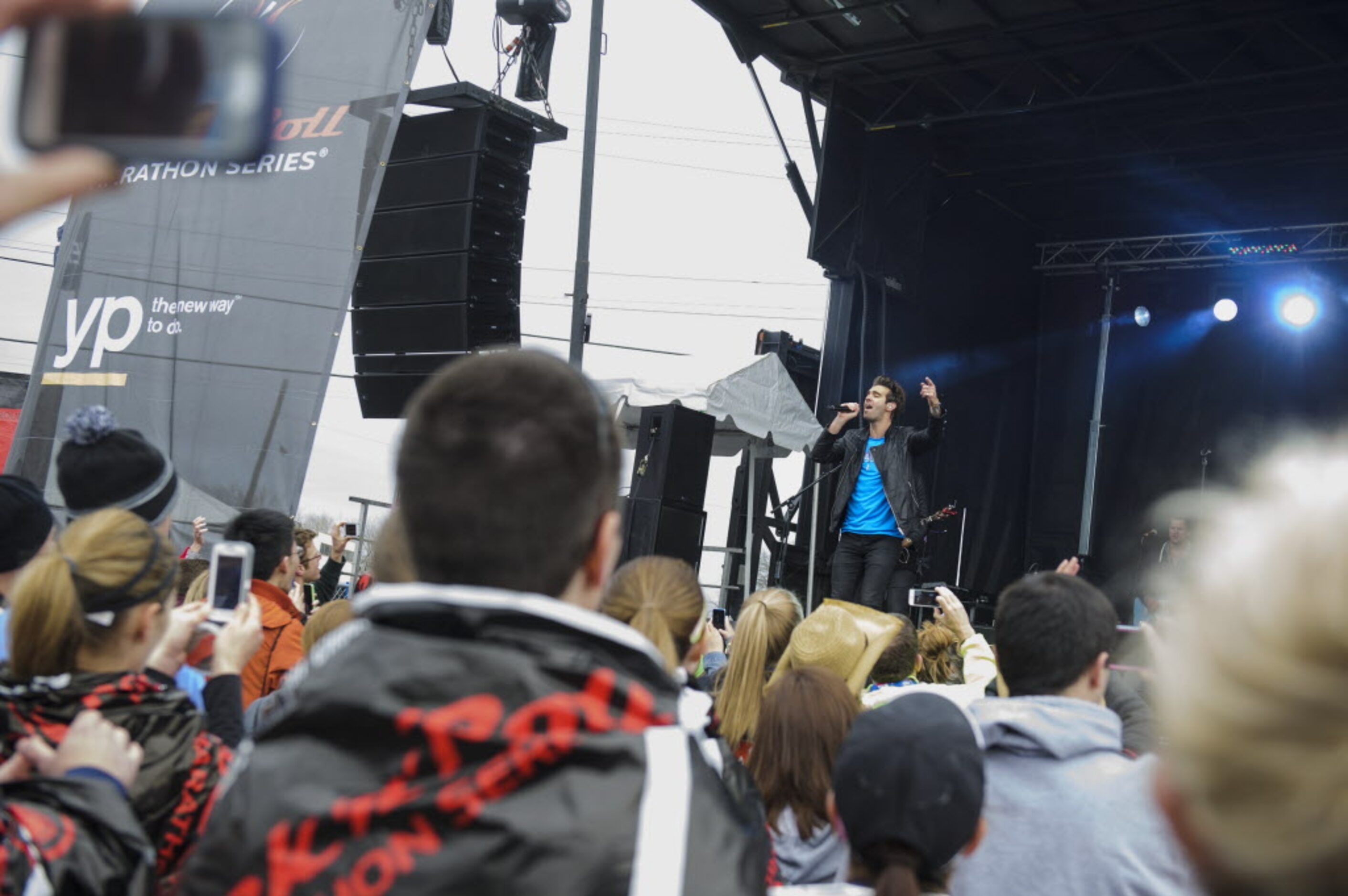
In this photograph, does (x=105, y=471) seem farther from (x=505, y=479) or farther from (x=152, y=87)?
(x=152, y=87)

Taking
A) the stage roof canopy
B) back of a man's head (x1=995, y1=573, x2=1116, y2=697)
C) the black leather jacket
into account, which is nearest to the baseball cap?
back of a man's head (x1=995, y1=573, x2=1116, y2=697)

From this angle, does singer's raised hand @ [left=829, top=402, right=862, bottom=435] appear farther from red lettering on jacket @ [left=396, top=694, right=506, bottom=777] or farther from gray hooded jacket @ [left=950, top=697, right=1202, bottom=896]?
red lettering on jacket @ [left=396, top=694, right=506, bottom=777]

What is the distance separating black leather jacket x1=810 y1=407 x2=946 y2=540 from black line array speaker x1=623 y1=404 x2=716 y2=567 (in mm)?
812

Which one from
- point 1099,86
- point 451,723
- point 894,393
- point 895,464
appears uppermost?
point 1099,86

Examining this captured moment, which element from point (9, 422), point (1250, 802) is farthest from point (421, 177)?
point (9, 422)

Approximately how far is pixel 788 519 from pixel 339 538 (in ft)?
12.6

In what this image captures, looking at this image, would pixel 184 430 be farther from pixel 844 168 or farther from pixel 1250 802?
pixel 844 168

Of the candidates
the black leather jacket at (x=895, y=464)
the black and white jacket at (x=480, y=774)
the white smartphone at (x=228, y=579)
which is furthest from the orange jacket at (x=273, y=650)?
the black leather jacket at (x=895, y=464)

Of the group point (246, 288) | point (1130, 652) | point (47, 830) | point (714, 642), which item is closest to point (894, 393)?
point (714, 642)

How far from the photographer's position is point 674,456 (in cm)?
796

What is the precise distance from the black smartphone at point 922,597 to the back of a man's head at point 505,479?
6.12m

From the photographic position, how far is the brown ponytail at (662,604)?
2371 mm

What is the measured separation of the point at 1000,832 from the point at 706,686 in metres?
1.56

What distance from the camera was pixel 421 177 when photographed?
6668 mm
